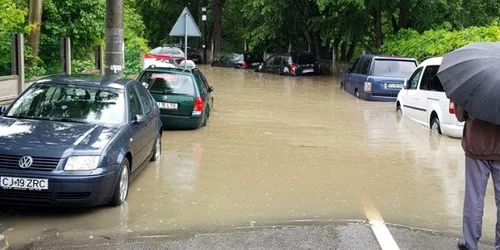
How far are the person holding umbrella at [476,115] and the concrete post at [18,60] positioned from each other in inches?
382

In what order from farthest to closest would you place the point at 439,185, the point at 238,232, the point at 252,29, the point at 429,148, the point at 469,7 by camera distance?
the point at 252,29, the point at 469,7, the point at 429,148, the point at 439,185, the point at 238,232

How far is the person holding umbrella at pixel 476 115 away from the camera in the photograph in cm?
518

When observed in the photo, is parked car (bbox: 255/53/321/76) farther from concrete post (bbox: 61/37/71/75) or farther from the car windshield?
the car windshield

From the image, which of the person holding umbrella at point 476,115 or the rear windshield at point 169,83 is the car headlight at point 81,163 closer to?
the person holding umbrella at point 476,115

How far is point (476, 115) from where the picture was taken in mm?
5148

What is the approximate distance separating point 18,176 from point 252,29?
41780mm

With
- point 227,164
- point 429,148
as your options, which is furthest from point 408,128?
point 227,164

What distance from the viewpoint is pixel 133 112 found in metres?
8.06

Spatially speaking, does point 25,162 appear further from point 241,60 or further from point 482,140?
point 241,60

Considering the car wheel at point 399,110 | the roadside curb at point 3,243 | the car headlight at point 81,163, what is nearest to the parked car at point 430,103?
the car wheel at point 399,110

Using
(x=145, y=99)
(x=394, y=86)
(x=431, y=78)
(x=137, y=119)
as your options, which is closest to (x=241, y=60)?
(x=394, y=86)

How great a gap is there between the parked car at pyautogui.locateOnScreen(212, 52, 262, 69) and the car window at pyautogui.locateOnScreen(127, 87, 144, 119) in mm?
36696

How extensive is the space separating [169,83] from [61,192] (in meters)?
7.48

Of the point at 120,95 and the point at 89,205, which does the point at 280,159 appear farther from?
the point at 89,205
